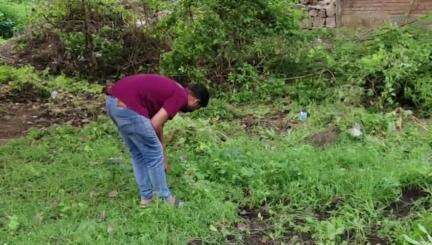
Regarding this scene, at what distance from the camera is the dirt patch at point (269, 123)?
6.97 meters

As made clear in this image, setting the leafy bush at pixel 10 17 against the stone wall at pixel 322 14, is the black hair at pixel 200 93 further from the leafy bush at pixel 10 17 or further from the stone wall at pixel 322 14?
the leafy bush at pixel 10 17

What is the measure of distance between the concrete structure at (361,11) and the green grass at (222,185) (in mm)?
4371

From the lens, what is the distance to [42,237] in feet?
14.5

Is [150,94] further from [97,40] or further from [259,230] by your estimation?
[97,40]

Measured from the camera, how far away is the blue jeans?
4.52m

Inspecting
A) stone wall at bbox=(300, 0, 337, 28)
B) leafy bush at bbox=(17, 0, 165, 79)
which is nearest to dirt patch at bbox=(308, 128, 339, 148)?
leafy bush at bbox=(17, 0, 165, 79)

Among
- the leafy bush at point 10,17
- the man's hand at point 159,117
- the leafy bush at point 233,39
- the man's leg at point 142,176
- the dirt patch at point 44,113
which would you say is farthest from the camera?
the leafy bush at point 10,17

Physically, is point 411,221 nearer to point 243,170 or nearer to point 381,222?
point 381,222

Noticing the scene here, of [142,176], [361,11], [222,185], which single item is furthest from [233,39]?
[142,176]

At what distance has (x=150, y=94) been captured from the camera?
4.55 meters

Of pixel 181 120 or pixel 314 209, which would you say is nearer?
pixel 314 209

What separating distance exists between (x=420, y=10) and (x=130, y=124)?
747 centimetres

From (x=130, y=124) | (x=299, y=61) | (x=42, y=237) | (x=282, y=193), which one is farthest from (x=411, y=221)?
(x=299, y=61)

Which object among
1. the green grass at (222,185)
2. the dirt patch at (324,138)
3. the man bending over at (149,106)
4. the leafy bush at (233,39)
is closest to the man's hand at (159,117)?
the man bending over at (149,106)
